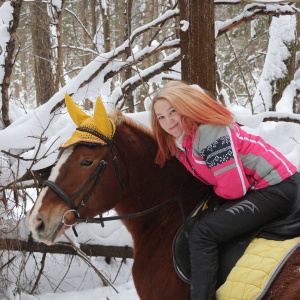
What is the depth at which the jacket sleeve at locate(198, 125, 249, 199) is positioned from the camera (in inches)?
86.4

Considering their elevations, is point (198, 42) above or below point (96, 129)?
above

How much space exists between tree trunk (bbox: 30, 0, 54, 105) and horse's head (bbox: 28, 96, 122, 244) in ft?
16.0

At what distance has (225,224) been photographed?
2.20 metres

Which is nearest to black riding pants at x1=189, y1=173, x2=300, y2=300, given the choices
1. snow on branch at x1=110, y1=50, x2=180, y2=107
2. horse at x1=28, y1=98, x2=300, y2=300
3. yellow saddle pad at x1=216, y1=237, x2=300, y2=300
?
yellow saddle pad at x1=216, y1=237, x2=300, y2=300

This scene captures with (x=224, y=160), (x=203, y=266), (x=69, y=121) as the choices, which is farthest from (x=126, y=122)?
(x=69, y=121)

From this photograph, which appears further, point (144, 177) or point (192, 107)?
point (144, 177)

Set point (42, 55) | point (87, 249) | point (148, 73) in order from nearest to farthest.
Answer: point (148, 73) → point (87, 249) → point (42, 55)

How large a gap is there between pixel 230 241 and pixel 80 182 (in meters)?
0.97

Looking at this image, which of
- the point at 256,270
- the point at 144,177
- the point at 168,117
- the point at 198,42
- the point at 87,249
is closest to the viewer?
the point at 256,270

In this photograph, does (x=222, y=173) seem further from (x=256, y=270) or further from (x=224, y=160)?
(x=256, y=270)

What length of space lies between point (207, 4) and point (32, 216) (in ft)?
8.76

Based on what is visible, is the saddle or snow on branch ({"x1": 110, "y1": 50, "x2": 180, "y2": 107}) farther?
snow on branch ({"x1": 110, "y1": 50, "x2": 180, "y2": 107})

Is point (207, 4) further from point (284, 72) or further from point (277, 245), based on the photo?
point (284, 72)

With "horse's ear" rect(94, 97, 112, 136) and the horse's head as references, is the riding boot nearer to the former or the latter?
the horse's head
